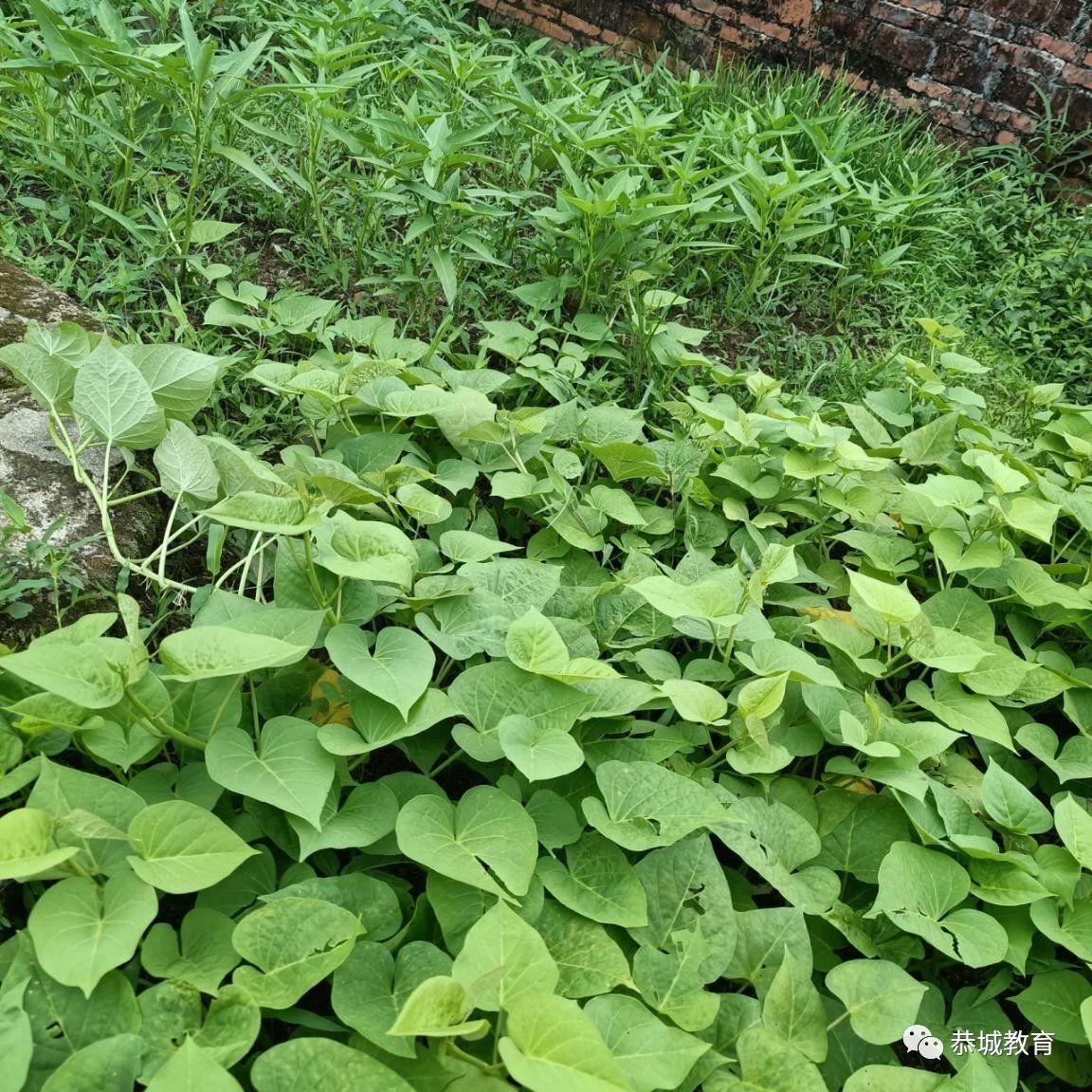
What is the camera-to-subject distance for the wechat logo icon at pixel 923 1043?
1.20 m

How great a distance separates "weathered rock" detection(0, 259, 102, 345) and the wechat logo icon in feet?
5.98

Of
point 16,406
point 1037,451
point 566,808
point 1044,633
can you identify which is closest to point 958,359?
point 1037,451

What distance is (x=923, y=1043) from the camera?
Answer: 122cm

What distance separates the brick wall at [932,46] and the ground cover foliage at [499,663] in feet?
5.54

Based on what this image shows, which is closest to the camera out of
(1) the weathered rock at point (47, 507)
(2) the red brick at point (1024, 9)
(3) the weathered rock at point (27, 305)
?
(1) the weathered rock at point (47, 507)

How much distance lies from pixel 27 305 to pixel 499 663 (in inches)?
50.8

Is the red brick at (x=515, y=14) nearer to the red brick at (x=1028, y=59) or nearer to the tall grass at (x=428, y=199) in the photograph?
the tall grass at (x=428, y=199)

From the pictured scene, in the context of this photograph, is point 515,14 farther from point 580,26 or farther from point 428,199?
point 428,199

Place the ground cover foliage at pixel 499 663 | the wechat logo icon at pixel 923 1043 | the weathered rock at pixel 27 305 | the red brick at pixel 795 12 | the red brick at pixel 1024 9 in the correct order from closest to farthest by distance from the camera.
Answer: the ground cover foliage at pixel 499 663, the wechat logo icon at pixel 923 1043, the weathered rock at pixel 27 305, the red brick at pixel 1024 9, the red brick at pixel 795 12

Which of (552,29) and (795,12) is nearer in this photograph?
(795,12)

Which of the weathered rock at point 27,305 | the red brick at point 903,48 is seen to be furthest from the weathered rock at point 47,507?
the red brick at point 903,48

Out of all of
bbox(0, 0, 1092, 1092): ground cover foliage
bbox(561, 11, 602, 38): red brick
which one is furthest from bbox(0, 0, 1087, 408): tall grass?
bbox(561, 11, 602, 38): red brick

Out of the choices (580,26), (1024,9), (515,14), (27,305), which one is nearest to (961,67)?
A: (1024,9)

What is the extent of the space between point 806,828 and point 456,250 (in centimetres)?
171
